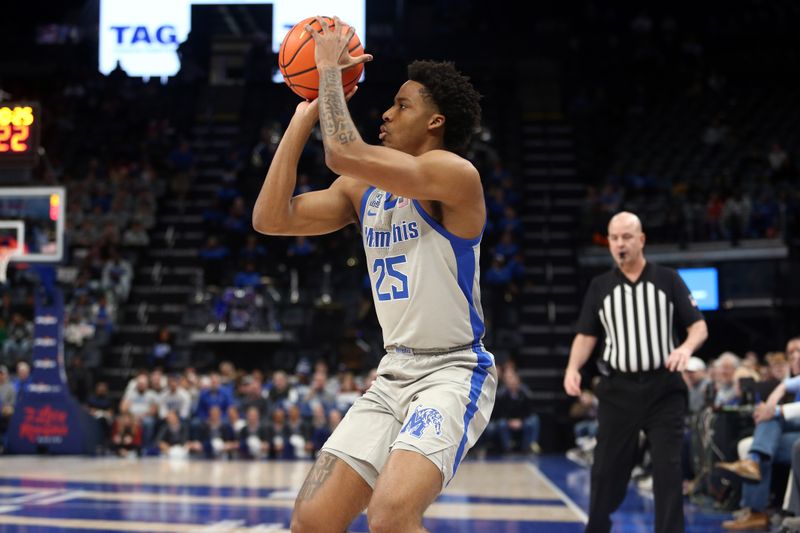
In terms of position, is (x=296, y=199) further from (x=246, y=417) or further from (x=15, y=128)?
(x=246, y=417)

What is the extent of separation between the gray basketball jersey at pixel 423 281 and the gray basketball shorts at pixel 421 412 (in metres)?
0.07

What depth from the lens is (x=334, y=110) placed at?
125 inches

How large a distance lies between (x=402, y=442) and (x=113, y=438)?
12803 millimetres

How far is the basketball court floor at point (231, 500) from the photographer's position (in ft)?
23.1

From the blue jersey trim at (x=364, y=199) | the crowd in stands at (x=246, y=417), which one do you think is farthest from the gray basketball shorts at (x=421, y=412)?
the crowd in stands at (x=246, y=417)

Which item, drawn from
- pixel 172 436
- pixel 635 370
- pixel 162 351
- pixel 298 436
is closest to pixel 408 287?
pixel 635 370

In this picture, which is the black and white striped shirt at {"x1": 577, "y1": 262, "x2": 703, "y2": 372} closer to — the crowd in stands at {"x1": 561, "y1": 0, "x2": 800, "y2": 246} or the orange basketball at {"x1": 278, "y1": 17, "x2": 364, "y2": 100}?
the orange basketball at {"x1": 278, "y1": 17, "x2": 364, "y2": 100}

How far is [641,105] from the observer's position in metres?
22.2

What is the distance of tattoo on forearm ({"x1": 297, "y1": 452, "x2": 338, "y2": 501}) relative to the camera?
3.16 meters

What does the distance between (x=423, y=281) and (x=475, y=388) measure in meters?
0.39

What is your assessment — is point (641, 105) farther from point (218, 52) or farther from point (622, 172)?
point (218, 52)

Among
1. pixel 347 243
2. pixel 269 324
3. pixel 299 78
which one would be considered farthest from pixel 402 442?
pixel 347 243

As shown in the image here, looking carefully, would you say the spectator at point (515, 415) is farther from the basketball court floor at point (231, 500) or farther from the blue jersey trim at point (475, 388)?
the blue jersey trim at point (475, 388)

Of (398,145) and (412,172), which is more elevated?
(398,145)
